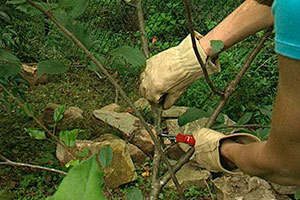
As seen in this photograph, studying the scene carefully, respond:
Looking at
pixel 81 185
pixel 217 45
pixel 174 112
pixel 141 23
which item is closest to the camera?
pixel 81 185

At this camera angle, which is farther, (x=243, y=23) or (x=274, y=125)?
(x=243, y=23)

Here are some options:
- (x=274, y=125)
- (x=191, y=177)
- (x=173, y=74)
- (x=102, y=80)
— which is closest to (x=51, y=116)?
(x=102, y=80)

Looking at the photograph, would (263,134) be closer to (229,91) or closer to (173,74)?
(229,91)

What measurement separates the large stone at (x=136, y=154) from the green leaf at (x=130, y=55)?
6.17 feet

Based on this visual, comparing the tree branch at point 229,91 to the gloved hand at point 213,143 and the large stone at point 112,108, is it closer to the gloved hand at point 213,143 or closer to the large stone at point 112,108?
the gloved hand at point 213,143

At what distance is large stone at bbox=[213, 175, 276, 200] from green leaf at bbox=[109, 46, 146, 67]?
5.15 ft

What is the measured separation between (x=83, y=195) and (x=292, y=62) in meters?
0.53

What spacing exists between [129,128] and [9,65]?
6.44 ft

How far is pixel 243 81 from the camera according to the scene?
3803 mm

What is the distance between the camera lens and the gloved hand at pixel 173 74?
176cm

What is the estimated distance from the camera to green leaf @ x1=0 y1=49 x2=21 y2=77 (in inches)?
60.7

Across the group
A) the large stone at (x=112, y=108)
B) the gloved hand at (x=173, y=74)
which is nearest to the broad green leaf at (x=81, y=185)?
the gloved hand at (x=173, y=74)

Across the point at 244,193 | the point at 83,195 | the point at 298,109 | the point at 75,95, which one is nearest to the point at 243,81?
the point at 244,193

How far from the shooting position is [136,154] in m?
3.38
